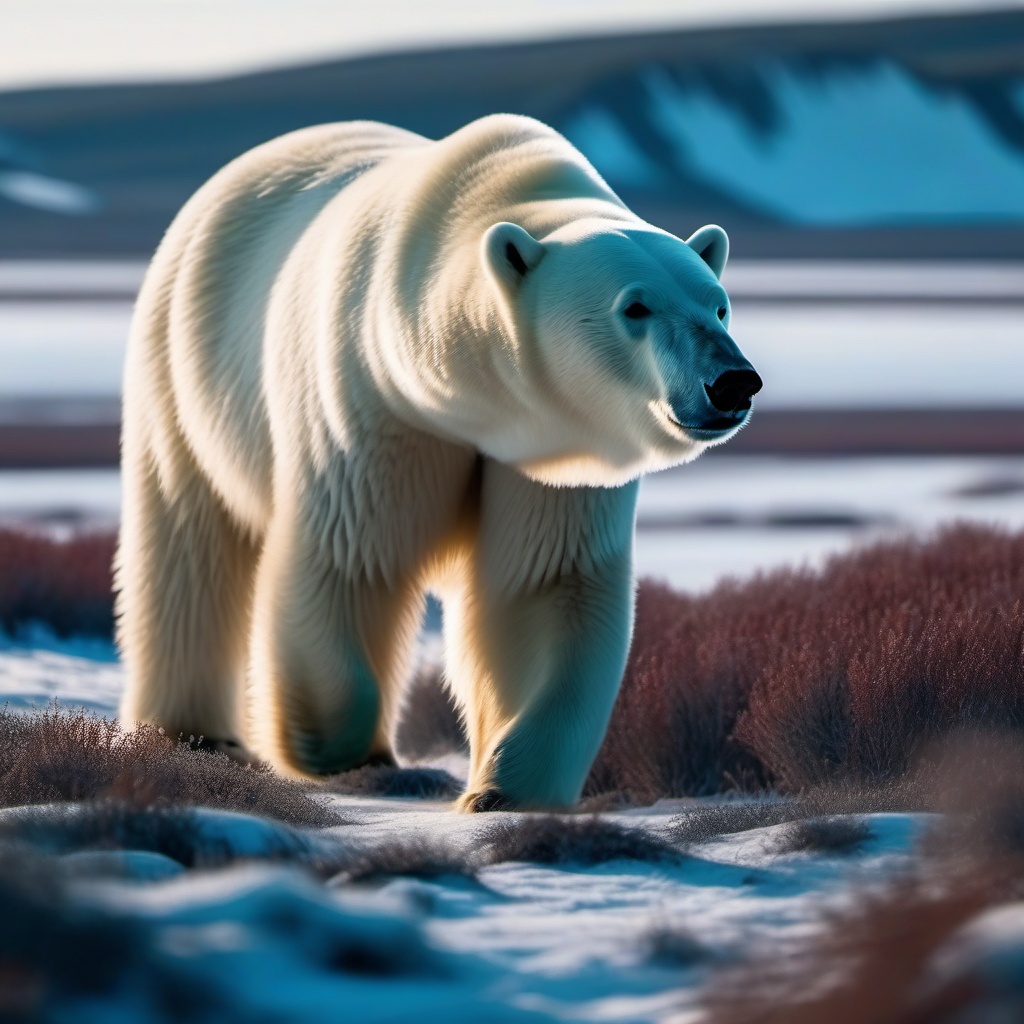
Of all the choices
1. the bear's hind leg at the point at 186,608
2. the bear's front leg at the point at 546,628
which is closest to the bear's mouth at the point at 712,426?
the bear's front leg at the point at 546,628

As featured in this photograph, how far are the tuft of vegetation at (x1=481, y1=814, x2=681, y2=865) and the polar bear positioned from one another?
2.89 ft

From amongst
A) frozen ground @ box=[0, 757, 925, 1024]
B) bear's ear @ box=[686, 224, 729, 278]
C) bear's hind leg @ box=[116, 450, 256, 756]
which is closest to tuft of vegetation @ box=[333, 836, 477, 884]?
frozen ground @ box=[0, 757, 925, 1024]

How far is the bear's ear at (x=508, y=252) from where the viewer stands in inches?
152

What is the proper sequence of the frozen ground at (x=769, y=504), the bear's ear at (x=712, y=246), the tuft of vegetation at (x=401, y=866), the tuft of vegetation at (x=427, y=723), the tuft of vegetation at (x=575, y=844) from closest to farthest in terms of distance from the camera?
1. the tuft of vegetation at (x=401, y=866)
2. the tuft of vegetation at (x=575, y=844)
3. the bear's ear at (x=712, y=246)
4. the tuft of vegetation at (x=427, y=723)
5. the frozen ground at (x=769, y=504)

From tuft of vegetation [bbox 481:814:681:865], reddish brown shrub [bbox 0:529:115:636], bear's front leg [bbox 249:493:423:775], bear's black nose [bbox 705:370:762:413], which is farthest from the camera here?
reddish brown shrub [bbox 0:529:115:636]

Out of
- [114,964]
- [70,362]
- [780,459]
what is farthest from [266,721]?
[70,362]

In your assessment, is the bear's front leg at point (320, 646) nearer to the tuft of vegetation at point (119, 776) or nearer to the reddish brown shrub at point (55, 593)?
the tuft of vegetation at point (119, 776)

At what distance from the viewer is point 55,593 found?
7535 millimetres

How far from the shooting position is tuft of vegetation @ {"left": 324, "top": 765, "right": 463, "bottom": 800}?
14.7 feet

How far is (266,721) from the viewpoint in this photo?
4664 millimetres

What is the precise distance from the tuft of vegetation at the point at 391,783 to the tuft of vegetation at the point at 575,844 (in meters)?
1.34

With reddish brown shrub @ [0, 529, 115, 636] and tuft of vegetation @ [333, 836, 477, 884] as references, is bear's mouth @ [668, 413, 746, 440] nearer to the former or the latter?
tuft of vegetation @ [333, 836, 477, 884]

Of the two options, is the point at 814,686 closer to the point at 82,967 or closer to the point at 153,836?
the point at 153,836

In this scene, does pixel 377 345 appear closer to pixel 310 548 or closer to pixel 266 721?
pixel 310 548
